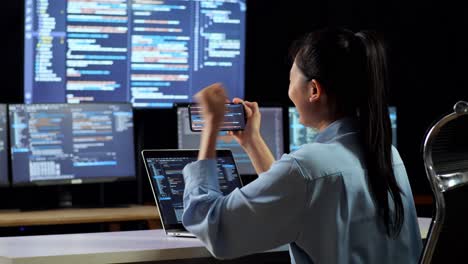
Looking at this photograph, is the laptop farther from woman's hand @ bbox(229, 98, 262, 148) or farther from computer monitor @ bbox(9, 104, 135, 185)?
computer monitor @ bbox(9, 104, 135, 185)

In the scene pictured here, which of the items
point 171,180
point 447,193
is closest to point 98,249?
point 171,180

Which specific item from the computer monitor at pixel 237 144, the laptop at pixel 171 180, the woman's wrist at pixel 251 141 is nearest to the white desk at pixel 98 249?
the laptop at pixel 171 180

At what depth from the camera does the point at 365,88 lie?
2.09m

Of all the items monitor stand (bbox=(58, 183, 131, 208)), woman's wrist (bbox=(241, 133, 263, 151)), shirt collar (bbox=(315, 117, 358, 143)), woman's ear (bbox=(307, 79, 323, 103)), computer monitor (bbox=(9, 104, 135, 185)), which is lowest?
monitor stand (bbox=(58, 183, 131, 208))

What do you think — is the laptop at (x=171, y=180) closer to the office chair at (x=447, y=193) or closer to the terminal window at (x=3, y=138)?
the office chair at (x=447, y=193)

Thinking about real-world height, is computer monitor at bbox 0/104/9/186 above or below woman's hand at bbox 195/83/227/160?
below

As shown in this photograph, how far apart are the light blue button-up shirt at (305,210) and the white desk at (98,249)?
379 mm

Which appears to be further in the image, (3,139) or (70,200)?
(70,200)

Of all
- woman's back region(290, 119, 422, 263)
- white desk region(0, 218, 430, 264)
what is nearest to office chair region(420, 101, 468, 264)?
woman's back region(290, 119, 422, 263)

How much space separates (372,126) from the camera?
210cm

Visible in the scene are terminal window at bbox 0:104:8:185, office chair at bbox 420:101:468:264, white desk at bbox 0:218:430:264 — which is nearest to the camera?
office chair at bbox 420:101:468:264

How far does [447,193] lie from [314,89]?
1.76 feet

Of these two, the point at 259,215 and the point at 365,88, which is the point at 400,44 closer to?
the point at 365,88

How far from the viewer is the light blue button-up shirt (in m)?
1.96
